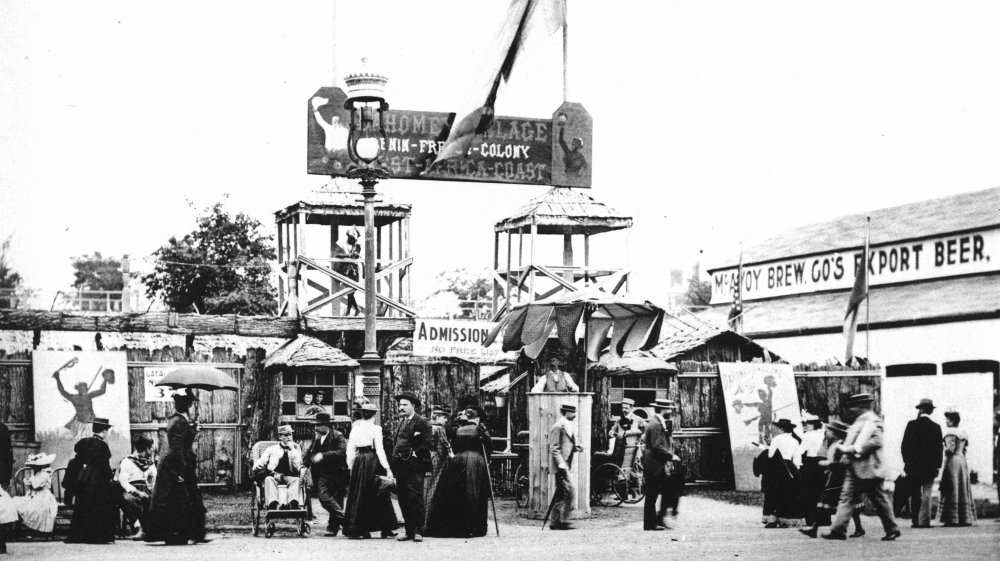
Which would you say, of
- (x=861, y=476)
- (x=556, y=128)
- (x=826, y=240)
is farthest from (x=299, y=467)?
(x=826, y=240)

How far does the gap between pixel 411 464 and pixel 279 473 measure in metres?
1.60

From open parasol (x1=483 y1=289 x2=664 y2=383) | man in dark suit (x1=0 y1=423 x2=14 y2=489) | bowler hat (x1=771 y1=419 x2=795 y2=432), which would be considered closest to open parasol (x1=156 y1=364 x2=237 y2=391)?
open parasol (x1=483 y1=289 x2=664 y2=383)

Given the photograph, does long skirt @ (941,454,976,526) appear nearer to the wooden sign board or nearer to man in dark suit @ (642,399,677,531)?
man in dark suit @ (642,399,677,531)

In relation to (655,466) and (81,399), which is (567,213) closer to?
(655,466)

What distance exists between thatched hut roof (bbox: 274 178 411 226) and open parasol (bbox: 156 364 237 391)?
5.22m

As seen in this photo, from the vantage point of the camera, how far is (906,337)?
2591 centimetres

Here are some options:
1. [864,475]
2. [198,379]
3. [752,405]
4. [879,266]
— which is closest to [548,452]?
[864,475]

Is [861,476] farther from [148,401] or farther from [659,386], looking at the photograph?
[148,401]

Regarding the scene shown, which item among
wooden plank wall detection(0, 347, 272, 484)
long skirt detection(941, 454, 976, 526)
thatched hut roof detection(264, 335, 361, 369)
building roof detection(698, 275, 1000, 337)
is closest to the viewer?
long skirt detection(941, 454, 976, 526)

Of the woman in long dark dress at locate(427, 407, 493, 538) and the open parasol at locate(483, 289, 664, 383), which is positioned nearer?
the woman in long dark dress at locate(427, 407, 493, 538)

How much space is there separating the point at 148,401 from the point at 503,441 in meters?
6.60

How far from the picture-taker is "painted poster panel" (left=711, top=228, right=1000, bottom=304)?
26922 mm

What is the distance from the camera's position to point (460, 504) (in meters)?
14.7

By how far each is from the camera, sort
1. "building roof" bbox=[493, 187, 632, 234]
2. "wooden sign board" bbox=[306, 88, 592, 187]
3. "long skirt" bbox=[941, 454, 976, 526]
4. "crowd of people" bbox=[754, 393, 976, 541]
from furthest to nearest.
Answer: "building roof" bbox=[493, 187, 632, 234]
"wooden sign board" bbox=[306, 88, 592, 187]
"long skirt" bbox=[941, 454, 976, 526]
"crowd of people" bbox=[754, 393, 976, 541]
